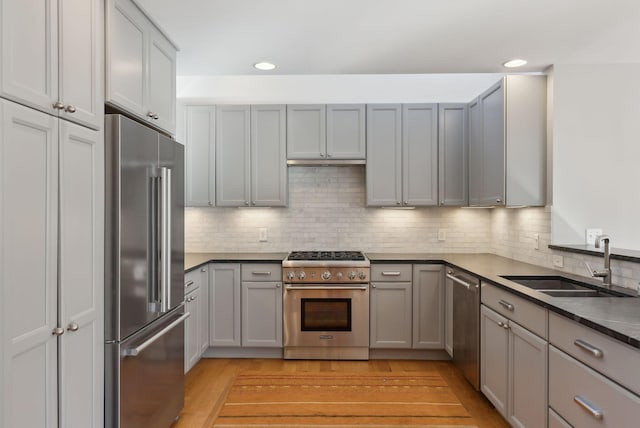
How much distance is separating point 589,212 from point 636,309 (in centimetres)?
141

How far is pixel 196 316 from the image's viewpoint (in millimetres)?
3404

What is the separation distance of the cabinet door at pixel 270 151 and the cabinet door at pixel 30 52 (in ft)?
8.33

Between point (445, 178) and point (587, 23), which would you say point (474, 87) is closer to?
point (445, 178)

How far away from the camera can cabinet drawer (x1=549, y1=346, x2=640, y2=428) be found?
1.43 m

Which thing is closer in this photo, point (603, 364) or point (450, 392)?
point (603, 364)

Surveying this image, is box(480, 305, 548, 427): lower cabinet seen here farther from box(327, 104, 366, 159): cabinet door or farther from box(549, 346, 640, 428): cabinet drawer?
box(327, 104, 366, 159): cabinet door

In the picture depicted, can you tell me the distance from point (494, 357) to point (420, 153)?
2110 millimetres

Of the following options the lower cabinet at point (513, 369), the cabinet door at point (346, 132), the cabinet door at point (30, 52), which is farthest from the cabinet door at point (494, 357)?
the cabinet door at point (30, 52)

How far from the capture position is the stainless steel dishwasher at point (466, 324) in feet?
9.58

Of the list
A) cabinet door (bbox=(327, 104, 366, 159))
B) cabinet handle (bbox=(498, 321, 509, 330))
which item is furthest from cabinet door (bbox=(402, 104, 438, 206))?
cabinet handle (bbox=(498, 321, 509, 330))

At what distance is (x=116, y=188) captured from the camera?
1854mm

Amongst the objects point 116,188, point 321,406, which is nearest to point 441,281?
point 321,406

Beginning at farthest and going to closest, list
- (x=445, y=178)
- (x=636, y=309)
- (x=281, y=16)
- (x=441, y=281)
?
1. (x=445, y=178)
2. (x=441, y=281)
3. (x=281, y=16)
4. (x=636, y=309)

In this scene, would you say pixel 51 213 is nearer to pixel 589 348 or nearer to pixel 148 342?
pixel 148 342
